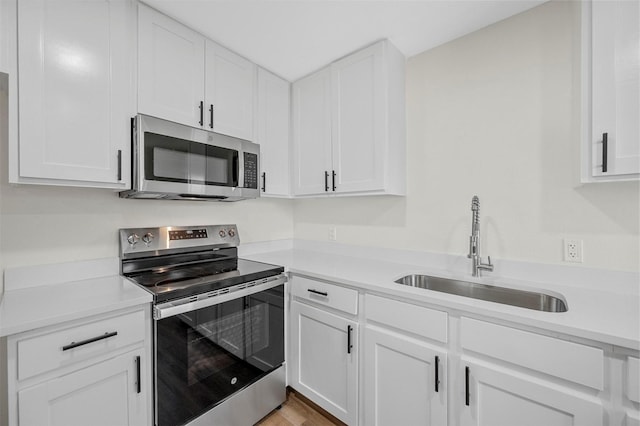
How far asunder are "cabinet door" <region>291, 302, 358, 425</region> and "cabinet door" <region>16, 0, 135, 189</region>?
1.29m

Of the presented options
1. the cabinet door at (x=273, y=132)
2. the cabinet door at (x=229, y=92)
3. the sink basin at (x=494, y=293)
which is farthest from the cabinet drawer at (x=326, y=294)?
the cabinet door at (x=229, y=92)

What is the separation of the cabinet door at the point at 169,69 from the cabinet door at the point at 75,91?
63mm

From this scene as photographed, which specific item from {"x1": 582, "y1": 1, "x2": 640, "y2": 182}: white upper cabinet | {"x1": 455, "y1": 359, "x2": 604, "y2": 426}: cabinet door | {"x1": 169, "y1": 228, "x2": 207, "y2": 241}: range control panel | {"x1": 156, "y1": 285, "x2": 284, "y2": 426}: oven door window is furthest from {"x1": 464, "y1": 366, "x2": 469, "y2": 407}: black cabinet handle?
{"x1": 169, "y1": 228, "x2": 207, "y2": 241}: range control panel

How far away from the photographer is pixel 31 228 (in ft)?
4.58

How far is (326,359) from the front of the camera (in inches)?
66.8

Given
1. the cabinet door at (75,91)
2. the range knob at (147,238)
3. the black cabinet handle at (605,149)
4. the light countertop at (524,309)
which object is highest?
the cabinet door at (75,91)

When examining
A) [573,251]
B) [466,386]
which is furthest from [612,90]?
[466,386]

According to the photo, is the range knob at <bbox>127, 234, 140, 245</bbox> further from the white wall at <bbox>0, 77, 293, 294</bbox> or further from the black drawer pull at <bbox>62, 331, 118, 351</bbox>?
the black drawer pull at <bbox>62, 331, 118, 351</bbox>

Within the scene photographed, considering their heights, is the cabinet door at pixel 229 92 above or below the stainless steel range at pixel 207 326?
above

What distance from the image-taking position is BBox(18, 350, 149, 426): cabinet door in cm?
101

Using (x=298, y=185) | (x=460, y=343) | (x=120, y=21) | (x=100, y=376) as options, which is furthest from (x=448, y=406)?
(x=120, y=21)

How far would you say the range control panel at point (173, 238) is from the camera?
1669 millimetres

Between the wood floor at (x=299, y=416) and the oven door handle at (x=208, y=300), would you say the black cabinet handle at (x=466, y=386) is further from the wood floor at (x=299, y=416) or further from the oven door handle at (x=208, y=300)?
the oven door handle at (x=208, y=300)

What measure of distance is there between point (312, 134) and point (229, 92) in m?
0.65
